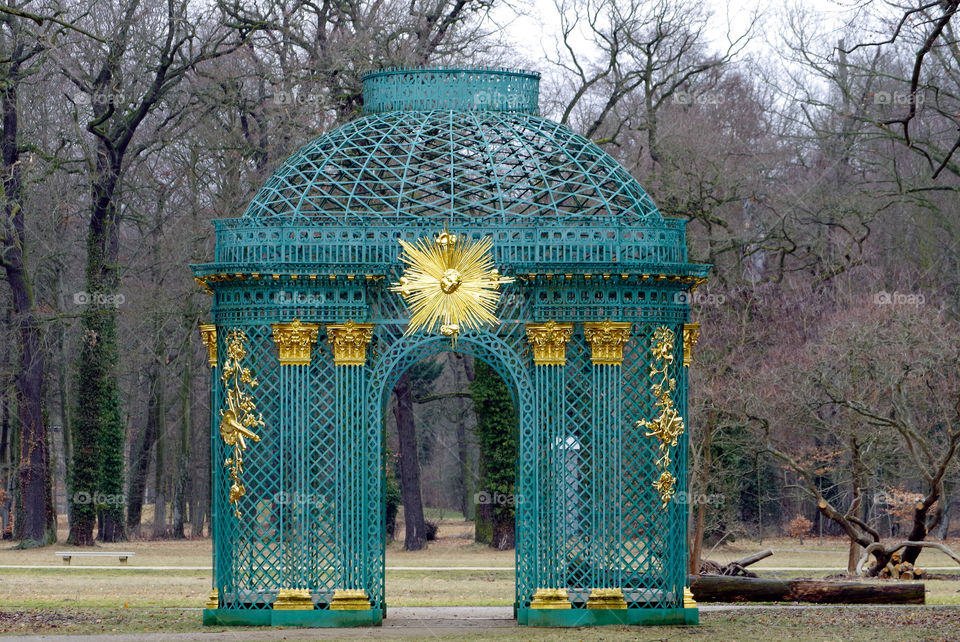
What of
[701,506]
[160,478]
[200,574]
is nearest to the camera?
[701,506]

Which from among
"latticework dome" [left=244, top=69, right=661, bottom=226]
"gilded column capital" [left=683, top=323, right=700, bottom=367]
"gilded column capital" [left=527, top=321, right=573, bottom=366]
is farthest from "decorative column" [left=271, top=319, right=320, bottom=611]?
"gilded column capital" [left=683, top=323, right=700, bottom=367]

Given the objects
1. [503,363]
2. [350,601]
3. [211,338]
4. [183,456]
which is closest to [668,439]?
[503,363]

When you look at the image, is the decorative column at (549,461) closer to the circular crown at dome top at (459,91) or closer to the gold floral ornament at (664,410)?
the gold floral ornament at (664,410)

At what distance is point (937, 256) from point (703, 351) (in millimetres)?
12354

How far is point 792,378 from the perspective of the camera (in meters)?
30.5

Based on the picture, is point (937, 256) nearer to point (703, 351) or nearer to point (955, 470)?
point (955, 470)

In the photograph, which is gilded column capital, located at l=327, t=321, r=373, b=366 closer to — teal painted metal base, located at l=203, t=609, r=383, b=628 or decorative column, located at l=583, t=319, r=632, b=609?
decorative column, located at l=583, t=319, r=632, b=609

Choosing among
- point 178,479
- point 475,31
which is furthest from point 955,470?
point 178,479

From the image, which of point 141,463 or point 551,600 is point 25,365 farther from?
point 551,600

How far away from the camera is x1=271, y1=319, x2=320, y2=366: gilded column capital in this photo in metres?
18.5

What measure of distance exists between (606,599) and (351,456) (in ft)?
11.0

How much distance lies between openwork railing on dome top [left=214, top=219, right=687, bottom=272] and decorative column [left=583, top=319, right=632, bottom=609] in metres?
0.87

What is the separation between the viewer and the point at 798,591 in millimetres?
22000

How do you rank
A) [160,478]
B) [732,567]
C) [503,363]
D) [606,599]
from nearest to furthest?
[606,599]
[503,363]
[732,567]
[160,478]
